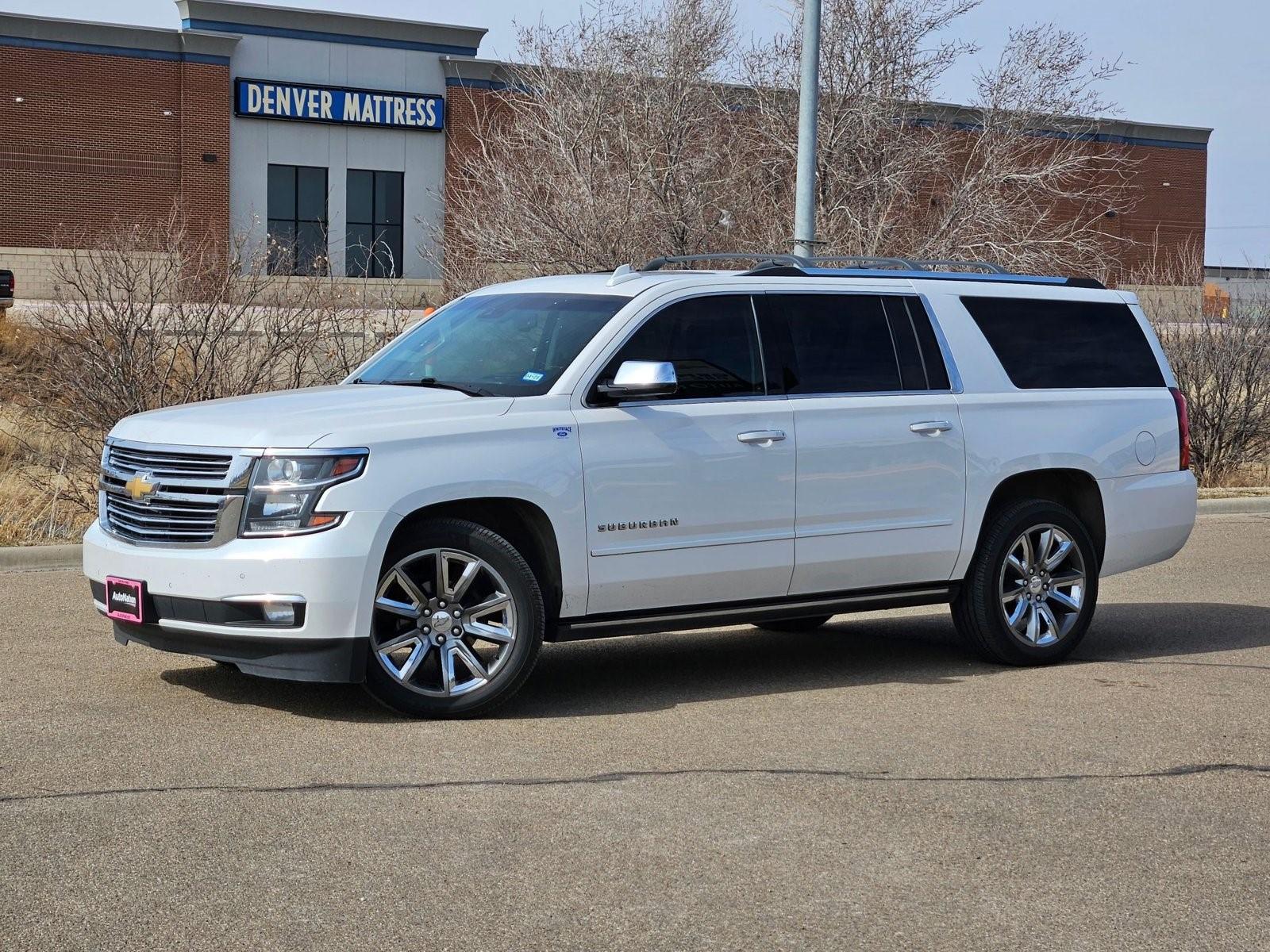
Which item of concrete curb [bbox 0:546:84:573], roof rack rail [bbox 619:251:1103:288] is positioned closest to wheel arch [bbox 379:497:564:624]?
roof rack rail [bbox 619:251:1103:288]

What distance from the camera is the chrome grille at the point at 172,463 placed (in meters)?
6.88

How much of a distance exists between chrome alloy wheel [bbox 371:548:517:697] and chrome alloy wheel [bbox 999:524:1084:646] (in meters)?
2.87

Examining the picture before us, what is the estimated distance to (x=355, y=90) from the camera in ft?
178

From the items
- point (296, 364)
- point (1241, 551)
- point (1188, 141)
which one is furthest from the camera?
point (1188, 141)

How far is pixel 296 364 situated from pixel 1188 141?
6084cm

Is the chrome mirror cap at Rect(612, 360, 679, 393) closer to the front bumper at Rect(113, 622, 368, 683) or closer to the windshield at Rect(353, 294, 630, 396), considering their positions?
the windshield at Rect(353, 294, 630, 396)

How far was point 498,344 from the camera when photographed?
7.93 m

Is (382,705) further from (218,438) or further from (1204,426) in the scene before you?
(1204,426)

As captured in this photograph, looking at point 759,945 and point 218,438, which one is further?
point 218,438

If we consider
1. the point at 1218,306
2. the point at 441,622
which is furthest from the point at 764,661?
the point at 1218,306

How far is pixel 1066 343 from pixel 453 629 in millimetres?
3889

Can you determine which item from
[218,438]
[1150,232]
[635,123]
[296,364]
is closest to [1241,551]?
[296,364]

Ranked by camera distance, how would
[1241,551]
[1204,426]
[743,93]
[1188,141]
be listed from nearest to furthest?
[1241,551], [1204,426], [743,93], [1188,141]

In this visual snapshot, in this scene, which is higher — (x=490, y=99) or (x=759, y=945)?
(x=490, y=99)
